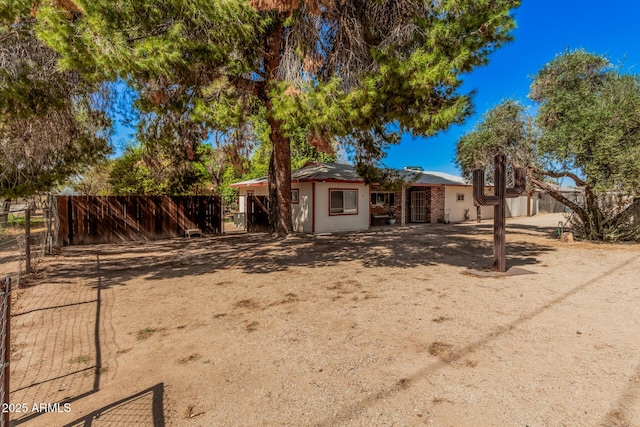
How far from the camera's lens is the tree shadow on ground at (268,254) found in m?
7.51

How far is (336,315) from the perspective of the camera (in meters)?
4.51

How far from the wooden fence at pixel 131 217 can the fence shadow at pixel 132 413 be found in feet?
34.9

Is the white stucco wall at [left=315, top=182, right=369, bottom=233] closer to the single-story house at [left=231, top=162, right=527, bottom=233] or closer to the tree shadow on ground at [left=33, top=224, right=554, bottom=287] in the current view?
the single-story house at [left=231, top=162, right=527, bottom=233]

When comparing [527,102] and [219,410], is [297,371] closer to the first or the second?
[219,410]

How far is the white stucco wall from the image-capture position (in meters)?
14.4

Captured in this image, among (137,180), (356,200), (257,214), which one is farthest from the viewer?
A: (137,180)

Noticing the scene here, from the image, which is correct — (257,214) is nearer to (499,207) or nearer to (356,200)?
(356,200)

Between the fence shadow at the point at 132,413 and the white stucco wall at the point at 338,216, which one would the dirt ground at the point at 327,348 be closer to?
the fence shadow at the point at 132,413

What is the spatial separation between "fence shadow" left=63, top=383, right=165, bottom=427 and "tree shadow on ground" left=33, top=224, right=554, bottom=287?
4.30 metres

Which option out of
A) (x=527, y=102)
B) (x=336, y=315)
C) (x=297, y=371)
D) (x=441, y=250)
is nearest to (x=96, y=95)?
(x=336, y=315)

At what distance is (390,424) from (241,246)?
9.23m

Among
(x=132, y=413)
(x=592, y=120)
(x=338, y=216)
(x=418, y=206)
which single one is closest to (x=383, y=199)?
(x=418, y=206)

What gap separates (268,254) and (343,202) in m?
6.78

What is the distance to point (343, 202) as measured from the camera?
15.5 meters
